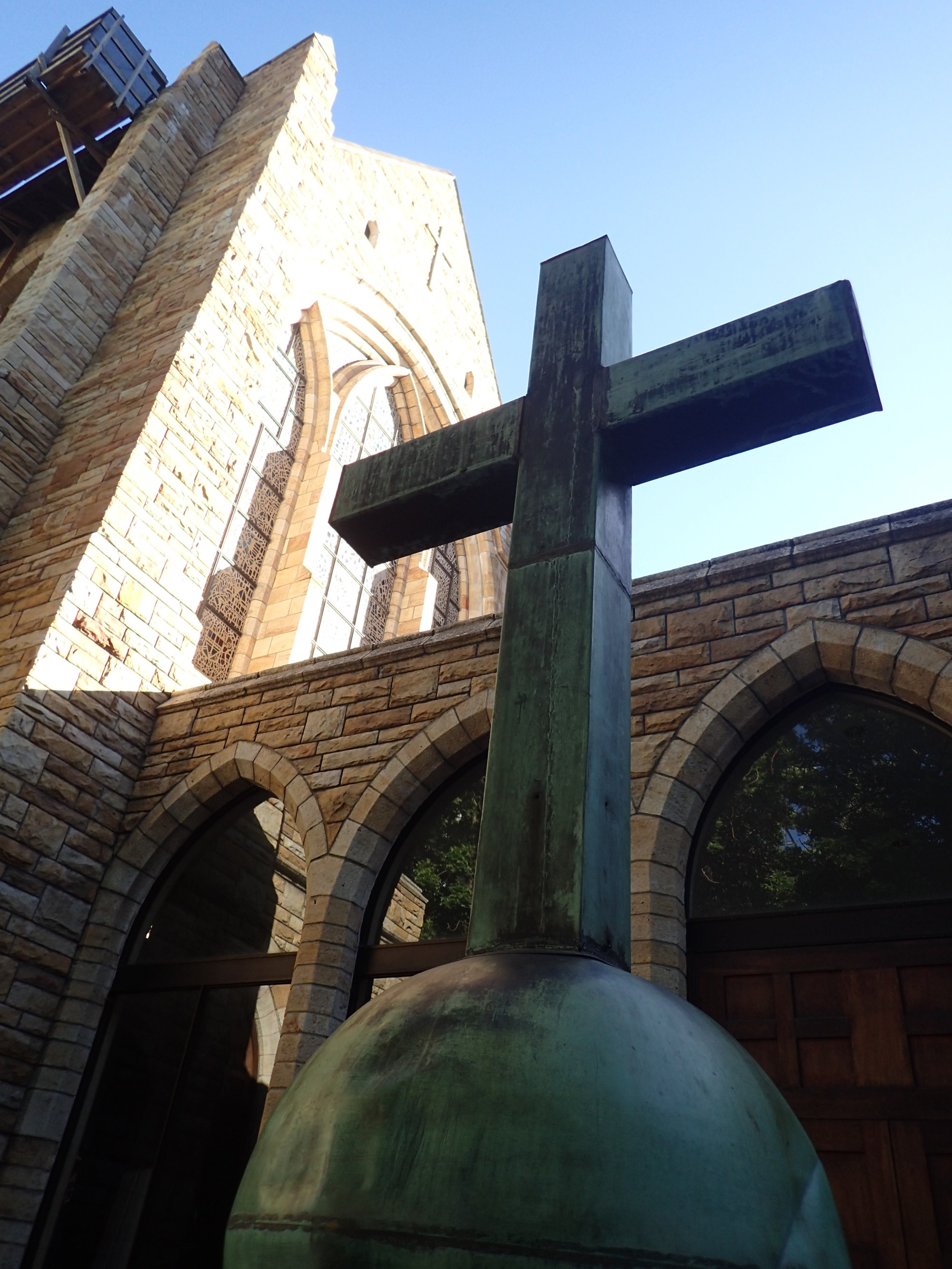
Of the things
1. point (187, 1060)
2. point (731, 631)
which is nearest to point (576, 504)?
point (731, 631)

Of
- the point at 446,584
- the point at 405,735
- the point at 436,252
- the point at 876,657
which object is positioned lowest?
the point at 876,657

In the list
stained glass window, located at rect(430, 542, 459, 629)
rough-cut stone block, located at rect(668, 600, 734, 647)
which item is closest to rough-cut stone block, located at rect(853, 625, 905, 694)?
rough-cut stone block, located at rect(668, 600, 734, 647)

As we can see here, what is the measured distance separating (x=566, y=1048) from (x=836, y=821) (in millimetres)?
3853

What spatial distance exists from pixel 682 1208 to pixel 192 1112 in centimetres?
528

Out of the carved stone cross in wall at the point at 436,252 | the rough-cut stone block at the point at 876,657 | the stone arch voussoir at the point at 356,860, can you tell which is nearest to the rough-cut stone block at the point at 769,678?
the rough-cut stone block at the point at 876,657

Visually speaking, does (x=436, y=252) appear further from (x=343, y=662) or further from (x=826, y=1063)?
(x=826, y=1063)

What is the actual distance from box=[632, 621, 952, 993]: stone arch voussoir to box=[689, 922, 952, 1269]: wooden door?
1.11 feet

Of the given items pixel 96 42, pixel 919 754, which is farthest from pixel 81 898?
pixel 96 42

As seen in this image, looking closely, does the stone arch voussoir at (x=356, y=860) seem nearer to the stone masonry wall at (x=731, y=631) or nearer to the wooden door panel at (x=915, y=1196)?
the stone masonry wall at (x=731, y=631)

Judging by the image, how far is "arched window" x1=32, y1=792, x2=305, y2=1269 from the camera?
16.8 ft

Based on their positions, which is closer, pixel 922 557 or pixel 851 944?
pixel 851 944

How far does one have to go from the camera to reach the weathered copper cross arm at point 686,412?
182cm

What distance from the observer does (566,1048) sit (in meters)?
1.04

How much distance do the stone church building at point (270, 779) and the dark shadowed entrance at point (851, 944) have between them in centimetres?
1
